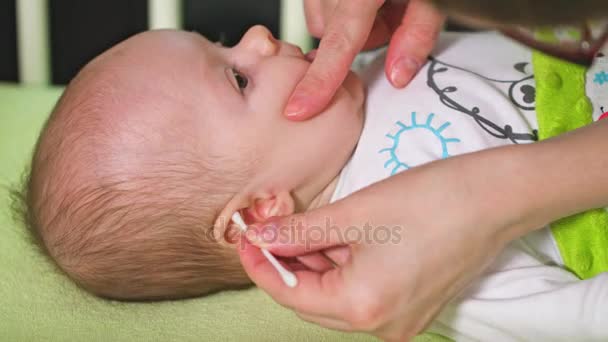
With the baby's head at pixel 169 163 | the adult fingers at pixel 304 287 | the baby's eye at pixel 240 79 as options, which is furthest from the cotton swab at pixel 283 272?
the baby's eye at pixel 240 79

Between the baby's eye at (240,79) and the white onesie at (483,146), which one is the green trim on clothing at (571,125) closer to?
the white onesie at (483,146)

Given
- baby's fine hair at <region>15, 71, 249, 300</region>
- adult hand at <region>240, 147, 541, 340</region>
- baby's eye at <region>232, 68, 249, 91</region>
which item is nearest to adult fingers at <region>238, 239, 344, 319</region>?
adult hand at <region>240, 147, 541, 340</region>

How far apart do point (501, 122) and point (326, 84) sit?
0.74 feet

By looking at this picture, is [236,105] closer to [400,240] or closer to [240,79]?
[240,79]

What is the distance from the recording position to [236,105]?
3.28 feet

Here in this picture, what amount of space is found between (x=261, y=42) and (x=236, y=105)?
0.12 m

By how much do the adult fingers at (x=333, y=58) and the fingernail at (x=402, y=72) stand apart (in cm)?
6

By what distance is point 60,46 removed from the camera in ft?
6.08

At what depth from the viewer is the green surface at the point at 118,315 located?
3.32 feet

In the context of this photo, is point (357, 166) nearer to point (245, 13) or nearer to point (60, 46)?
point (245, 13)

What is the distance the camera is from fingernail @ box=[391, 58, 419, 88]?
1084 millimetres

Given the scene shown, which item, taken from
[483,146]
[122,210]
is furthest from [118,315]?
[483,146]

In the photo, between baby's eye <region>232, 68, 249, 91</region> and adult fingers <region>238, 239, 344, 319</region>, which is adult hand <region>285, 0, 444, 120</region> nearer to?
baby's eye <region>232, 68, 249, 91</region>

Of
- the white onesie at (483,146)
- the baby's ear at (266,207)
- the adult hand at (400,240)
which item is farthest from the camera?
the baby's ear at (266,207)
